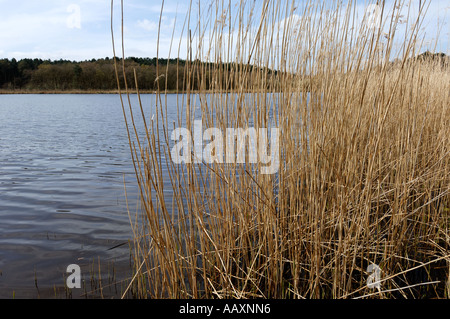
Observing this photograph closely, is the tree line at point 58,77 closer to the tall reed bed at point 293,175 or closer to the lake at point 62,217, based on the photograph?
the lake at point 62,217

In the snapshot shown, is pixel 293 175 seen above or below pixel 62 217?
above

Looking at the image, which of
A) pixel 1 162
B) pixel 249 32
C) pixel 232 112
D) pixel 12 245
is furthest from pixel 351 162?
pixel 1 162

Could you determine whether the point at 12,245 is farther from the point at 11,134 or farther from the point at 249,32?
the point at 11,134

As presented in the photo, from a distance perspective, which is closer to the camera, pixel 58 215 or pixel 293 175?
pixel 293 175

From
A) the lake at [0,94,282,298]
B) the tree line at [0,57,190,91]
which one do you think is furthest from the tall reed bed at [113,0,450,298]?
the tree line at [0,57,190,91]

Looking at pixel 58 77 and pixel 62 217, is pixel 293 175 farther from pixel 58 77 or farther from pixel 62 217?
pixel 58 77

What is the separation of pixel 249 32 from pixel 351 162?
0.75m

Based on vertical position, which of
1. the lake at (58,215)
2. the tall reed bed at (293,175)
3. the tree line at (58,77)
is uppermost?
the tree line at (58,77)

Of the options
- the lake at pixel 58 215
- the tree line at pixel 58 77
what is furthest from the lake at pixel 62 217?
the tree line at pixel 58 77

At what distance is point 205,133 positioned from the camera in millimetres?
1628

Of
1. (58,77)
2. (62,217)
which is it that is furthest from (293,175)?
(58,77)

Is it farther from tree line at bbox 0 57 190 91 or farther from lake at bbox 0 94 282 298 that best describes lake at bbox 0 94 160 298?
tree line at bbox 0 57 190 91
